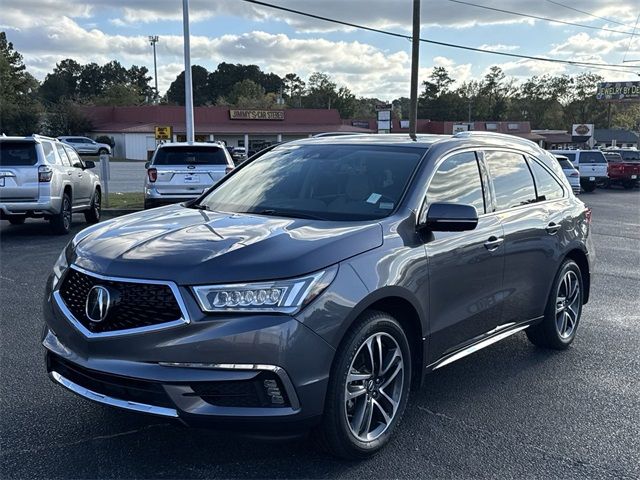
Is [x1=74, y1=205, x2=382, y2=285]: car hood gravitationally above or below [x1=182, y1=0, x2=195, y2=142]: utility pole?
below

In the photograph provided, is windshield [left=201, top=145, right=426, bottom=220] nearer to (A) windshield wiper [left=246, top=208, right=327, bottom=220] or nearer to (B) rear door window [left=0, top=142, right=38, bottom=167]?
(A) windshield wiper [left=246, top=208, right=327, bottom=220]

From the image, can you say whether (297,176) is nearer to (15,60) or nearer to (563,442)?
(563,442)

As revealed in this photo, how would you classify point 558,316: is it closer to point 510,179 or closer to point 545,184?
point 545,184

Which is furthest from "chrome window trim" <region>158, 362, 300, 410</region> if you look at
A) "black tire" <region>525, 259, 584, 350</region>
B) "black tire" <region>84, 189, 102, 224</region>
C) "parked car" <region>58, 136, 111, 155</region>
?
"parked car" <region>58, 136, 111, 155</region>

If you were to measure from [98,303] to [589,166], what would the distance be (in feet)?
97.9

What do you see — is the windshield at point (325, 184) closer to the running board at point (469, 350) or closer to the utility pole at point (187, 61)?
the running board at point (469, 350)

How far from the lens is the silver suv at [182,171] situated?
12969mm

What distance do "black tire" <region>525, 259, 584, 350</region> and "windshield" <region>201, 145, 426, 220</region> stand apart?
6.31 feet

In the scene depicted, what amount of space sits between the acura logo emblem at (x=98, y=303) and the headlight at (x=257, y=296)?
0.49 meters

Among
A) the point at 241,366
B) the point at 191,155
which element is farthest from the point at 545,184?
the point at 191,155

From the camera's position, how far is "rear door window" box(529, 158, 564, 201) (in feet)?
18.0

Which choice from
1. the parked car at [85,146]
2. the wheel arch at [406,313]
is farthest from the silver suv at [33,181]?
the parked car at [85,146]

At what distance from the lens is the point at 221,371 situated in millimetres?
3104

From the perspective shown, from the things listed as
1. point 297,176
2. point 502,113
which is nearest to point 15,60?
point 502,113
